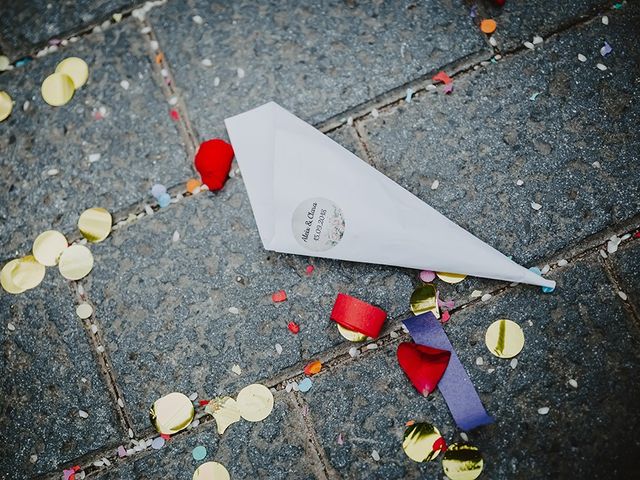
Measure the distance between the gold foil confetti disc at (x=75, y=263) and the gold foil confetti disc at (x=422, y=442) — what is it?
926mm

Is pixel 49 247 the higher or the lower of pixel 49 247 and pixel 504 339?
the higher

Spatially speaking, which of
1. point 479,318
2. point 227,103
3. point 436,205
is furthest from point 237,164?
point 479,318

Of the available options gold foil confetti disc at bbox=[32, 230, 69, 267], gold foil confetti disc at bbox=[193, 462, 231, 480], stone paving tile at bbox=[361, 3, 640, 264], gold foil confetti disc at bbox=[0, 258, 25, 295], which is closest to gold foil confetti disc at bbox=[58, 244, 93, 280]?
gold foil confetti disc at bbox=[32, 230, 69, 267]

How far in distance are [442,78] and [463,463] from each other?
0.97 metres

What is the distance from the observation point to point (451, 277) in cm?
141

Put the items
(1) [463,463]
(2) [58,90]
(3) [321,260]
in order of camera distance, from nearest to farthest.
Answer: (1) [463,463] < (3) [321,260] < (2) [58,90]

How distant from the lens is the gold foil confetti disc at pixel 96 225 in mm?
1504

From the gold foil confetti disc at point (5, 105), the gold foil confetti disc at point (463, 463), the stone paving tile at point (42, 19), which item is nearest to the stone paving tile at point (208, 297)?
the gold foil confetti disc at point (463, 463)

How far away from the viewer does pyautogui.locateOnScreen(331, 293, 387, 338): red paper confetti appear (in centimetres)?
139

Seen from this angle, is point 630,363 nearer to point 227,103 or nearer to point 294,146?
point 294,146

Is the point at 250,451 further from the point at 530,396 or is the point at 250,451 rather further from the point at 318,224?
A: the point at 530,396

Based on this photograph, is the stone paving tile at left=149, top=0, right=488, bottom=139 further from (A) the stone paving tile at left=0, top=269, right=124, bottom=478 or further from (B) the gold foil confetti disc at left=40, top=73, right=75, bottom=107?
(A) the stone paving tile at left=0, top=269, right=124, bottom=478

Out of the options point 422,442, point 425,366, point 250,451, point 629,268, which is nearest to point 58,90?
point 250,451

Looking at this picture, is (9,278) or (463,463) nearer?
(463,463)
